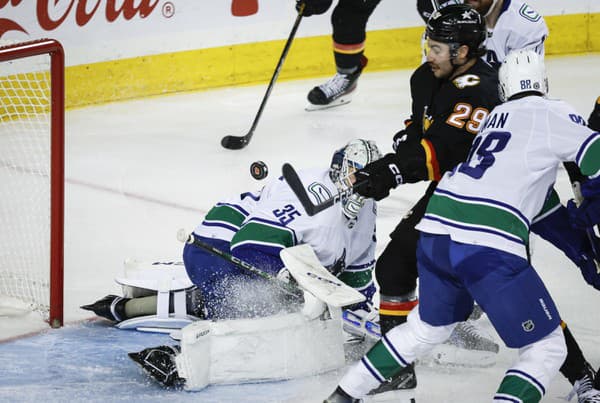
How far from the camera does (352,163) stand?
304 cm

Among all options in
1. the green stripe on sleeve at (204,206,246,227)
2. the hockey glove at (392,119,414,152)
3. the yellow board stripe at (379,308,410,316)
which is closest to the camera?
the yellow board stripe at (379,308,410,316)

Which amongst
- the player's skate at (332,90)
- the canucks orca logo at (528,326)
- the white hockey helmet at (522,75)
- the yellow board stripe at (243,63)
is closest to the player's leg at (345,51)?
the player's skate at (332,90)

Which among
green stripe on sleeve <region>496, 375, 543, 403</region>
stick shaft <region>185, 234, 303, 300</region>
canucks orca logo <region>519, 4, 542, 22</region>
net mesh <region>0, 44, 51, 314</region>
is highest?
canucks orca logo <region>519, 4, 542, 22</region>

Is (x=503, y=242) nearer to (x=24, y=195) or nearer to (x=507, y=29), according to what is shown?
(x=507, y=29)

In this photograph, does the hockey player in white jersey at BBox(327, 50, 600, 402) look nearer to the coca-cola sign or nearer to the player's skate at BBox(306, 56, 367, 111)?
the coca-cola sign

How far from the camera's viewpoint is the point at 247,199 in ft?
11.0

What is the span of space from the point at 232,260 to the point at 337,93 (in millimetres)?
3472

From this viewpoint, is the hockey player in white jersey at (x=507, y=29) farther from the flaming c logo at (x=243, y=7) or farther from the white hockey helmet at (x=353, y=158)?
the flaming c logo at (x=243, y=7)

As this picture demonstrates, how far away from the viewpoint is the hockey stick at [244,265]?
3.03 m

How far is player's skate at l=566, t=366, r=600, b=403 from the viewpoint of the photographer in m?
2.69

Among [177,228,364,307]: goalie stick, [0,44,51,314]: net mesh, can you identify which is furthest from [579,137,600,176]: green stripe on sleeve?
[0,44,51,314]: net mesh

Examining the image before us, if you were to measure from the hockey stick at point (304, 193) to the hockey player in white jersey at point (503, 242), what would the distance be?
264 millimetres

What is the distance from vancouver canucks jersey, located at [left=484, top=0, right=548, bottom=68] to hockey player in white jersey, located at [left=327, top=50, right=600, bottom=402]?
1.25m

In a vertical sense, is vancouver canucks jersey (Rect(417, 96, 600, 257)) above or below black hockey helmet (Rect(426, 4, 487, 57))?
below
